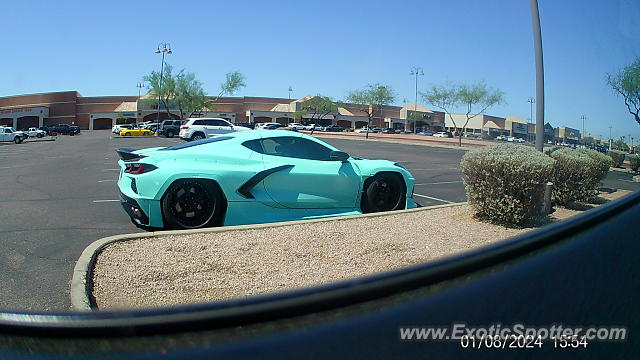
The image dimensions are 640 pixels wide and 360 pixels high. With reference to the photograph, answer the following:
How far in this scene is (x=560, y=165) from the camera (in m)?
5.50

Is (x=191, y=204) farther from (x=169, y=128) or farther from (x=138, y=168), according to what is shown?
(x=169, y=128)

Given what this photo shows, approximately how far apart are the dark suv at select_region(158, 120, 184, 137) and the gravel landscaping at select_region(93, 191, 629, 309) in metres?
38.9

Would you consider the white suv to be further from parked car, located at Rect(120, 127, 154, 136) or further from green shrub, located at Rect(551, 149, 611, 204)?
green shrub, located at Rect(551, 149, 611, 204)

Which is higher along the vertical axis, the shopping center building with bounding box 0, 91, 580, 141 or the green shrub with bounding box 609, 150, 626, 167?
the shopping center building with bounding box 0, 91, 580, 141

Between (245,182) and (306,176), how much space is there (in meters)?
0.86

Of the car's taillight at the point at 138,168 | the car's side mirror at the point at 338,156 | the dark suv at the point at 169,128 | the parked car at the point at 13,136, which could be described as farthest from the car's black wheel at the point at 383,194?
the parked car at the point at 13,136

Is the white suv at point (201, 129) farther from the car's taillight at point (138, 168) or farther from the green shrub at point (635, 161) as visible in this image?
the green shrub at point (635, 161)

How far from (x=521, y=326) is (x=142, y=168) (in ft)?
17.7

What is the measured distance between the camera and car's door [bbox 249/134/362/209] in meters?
6.37

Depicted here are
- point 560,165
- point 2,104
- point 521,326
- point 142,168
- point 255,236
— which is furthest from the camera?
point 142,168

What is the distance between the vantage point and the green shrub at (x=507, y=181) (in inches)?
221

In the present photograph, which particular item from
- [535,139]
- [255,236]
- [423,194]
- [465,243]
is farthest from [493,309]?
[423,194]

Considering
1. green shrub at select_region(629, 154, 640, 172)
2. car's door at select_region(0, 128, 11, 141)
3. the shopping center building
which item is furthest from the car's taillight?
car's door at select_region(0, 128, 11, 141)

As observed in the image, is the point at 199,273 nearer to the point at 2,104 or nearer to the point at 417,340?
the point at 2,104
